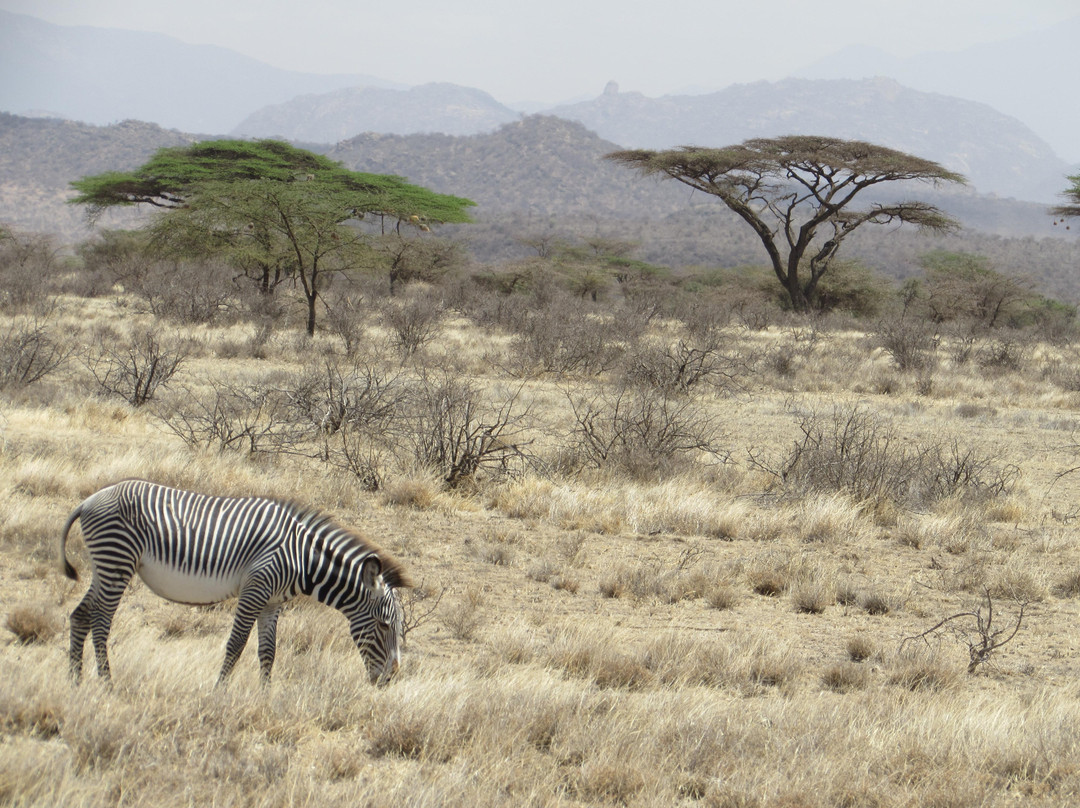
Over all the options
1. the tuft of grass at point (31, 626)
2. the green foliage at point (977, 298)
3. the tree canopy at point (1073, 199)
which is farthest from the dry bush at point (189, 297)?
the tree canopy at point (1073, 199)

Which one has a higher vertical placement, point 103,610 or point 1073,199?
point 1073,199

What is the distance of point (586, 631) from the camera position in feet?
16.1

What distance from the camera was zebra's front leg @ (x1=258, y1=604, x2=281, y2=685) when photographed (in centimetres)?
369

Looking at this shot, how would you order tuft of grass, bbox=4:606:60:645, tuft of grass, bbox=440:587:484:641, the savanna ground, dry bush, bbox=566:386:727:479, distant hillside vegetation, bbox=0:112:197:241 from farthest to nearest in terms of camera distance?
1. distant hillside vegetation, bbox=0:112:197:241
2. dry bush, bbox=566:386:727:479
3. tuft of grass, bbox=440:587:484:641
4. tuft of grass, bbox=4:606:60:645
5. the savanna ground

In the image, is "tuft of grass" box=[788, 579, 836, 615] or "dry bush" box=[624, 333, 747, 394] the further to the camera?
"dry bush" box=[624, 333, 747, 394]

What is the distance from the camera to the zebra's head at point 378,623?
3.60 metres

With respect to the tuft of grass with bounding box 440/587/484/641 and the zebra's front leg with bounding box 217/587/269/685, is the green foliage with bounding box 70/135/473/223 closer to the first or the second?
the tuft of grass with bounding box 440/587/484/641

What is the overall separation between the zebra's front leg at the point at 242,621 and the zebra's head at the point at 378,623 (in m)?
0.38

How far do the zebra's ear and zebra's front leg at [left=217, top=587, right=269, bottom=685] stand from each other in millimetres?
407

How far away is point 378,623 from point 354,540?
354 millimetres

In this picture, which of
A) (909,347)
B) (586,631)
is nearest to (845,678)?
(586,631)

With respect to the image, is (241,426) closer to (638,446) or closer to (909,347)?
(638,446)

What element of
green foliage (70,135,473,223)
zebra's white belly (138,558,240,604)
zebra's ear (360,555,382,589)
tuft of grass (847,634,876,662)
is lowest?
tuft of grass (847,634,876,662)

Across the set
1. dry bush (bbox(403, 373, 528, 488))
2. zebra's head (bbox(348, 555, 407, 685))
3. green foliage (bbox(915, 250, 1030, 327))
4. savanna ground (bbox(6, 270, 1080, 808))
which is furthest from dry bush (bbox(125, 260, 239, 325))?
green foliage (bbox(915, 250, 1030, 327))
